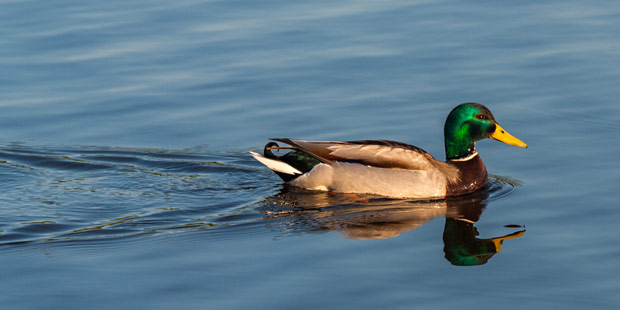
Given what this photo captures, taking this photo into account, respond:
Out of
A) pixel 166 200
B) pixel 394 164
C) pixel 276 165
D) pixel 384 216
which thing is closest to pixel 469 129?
pixel 394 164

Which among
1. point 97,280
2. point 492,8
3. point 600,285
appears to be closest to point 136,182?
point 97,280

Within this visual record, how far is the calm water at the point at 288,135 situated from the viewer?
780cm

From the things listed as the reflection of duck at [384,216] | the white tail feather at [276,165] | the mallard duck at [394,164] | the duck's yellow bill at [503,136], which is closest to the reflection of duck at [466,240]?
the reflection of duck at [384,216]

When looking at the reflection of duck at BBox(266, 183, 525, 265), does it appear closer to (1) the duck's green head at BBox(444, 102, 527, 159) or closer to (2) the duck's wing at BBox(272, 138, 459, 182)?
(2) the duck's wing at BBox(272, 138, 459, 182)

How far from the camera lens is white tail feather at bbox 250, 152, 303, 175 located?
35.7 feet

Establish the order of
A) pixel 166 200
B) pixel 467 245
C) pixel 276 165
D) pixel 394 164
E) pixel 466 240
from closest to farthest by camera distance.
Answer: pixel 467 245
pixel 466 240
pixel 166 200
pixel 394 164
pixel 276 165

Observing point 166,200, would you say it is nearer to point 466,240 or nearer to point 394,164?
point 394,164

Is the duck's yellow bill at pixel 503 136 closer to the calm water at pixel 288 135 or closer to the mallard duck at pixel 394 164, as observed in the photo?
the mallard duck at pixel 394 164

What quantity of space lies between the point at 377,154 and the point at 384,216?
1.08 meters

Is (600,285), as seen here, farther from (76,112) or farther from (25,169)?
(76,112)

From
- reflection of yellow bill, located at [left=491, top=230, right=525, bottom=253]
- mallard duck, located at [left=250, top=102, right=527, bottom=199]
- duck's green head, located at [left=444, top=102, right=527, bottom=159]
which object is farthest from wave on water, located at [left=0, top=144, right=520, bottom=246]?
reflection of yellow bill, located at [left=491, top=230, right=525, bottom=253]

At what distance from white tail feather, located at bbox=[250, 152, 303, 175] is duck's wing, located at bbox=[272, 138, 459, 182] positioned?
0.31 meters

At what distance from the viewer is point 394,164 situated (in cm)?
1081

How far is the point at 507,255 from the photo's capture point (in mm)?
8414
